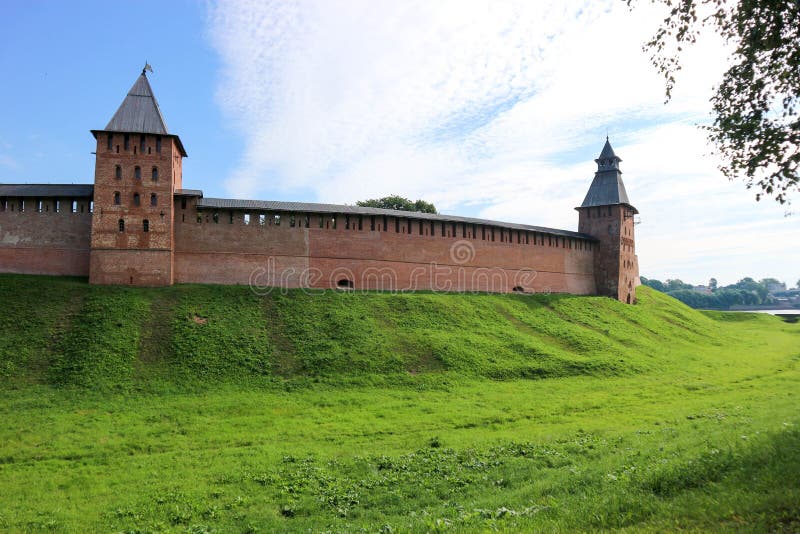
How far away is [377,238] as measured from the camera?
93.9 ft

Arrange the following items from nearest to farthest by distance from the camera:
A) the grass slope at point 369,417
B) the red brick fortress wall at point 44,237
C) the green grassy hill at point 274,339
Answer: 1. the grass slope at point 369,417
2. the green grassy hill at point 274,339
3. the red brick fortress wall at point 44,237

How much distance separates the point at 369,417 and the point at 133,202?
16515mm

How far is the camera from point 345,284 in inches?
1084

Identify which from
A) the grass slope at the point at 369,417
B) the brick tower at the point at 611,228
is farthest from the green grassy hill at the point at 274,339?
the brick tower at the point at 611,228

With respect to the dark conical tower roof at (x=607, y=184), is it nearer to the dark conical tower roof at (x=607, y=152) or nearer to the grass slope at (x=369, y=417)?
the dark conical tower roof at (x=607, y=152)

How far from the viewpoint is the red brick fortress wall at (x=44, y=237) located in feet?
76.6

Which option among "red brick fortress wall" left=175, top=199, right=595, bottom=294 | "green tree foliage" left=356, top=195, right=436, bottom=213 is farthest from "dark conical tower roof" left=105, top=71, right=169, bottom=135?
"green tree foliage" left=356, top=195, right=436, bottom=213

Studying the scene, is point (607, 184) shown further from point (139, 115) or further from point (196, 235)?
point (139, 115)

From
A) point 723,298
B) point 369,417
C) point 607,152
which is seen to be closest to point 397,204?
point 607,152

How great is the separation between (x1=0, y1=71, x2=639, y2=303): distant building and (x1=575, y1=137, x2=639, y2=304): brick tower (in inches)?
374

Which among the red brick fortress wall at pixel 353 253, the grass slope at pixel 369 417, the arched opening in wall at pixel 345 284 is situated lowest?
the grass slope at pixel 369 417

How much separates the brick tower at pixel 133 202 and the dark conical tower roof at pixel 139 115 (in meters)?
0.04

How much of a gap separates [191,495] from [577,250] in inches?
1339

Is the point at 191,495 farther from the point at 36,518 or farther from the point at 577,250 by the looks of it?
the point at 577,250
